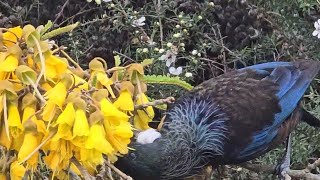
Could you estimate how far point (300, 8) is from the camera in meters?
2.53

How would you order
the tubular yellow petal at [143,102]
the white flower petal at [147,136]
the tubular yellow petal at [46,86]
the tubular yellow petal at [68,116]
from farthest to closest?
the white flower petal at [147,136]
the tubular yellow petal at [143,102]
the tubular yellow petal at [46,86]
the tubular yellow petal at [68,116]

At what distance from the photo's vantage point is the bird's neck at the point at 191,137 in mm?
1748

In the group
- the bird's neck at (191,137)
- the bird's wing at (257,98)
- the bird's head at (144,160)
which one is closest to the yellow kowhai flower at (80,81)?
the bird's head at (144,160)

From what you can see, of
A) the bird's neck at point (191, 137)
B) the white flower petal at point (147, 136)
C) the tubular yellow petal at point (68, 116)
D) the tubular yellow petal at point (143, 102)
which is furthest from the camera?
the bird's neck at point (191, 137)

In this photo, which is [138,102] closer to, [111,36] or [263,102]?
[263,102]

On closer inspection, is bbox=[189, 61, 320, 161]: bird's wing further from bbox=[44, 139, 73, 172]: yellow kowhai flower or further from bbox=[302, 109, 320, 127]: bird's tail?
bbox=[44, 139, 73, 172]: yellow kowhai flower

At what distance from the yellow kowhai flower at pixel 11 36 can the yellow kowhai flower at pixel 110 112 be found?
219 millimetres

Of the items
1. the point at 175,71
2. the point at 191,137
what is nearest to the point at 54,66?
the point at 191,137

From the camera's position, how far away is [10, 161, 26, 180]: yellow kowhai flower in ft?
3.95

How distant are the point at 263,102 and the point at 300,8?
0.62 meters

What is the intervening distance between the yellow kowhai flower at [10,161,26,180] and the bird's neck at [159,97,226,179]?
53 cm

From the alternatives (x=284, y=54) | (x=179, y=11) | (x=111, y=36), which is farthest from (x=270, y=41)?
(x=111, y=36)

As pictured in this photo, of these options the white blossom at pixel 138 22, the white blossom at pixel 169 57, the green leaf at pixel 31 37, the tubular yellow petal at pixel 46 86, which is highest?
the green leaf at pixel 31 37

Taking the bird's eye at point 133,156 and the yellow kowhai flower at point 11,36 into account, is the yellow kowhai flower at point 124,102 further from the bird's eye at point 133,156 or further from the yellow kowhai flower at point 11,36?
the bird's eye at point 133,156
